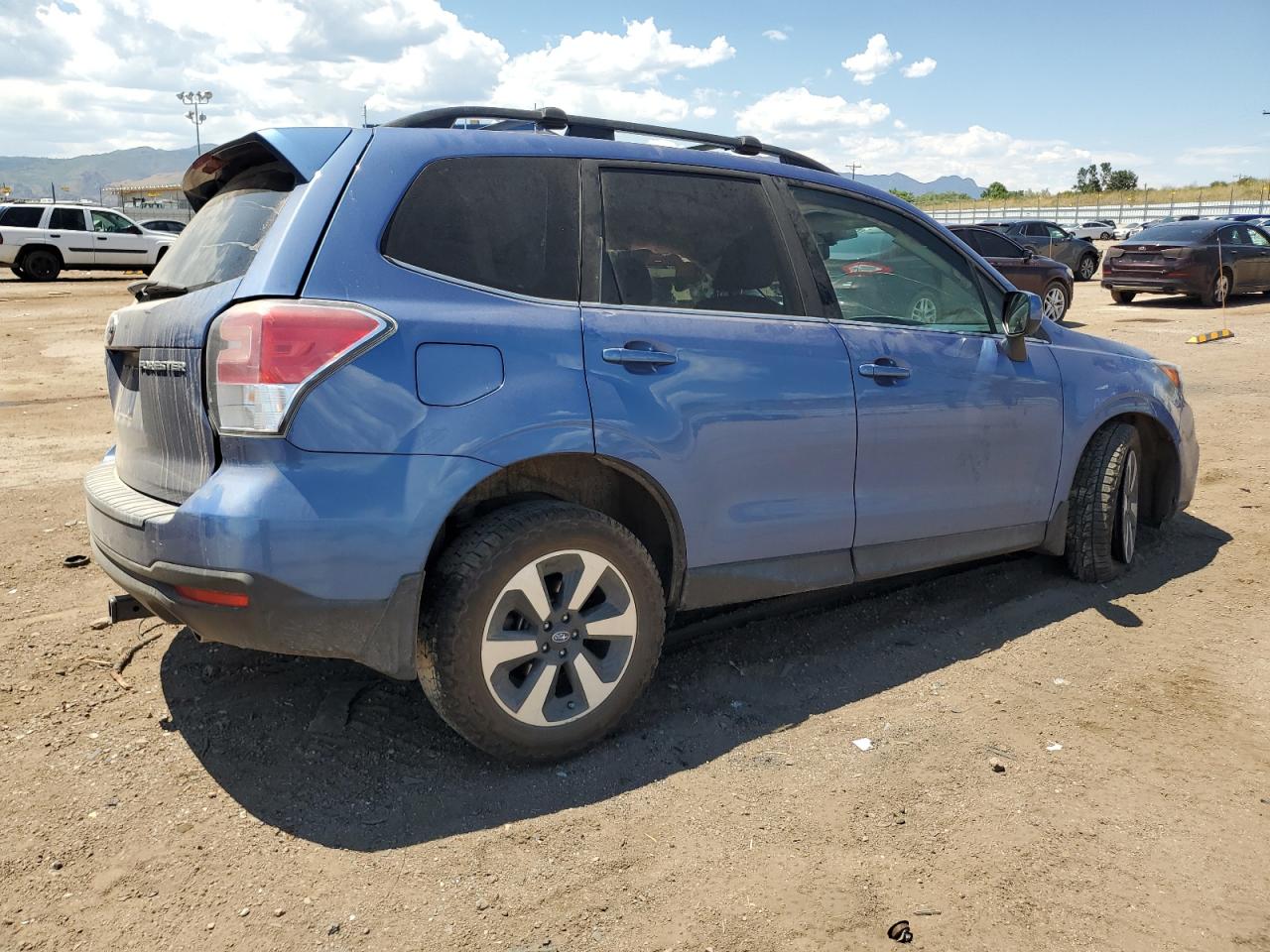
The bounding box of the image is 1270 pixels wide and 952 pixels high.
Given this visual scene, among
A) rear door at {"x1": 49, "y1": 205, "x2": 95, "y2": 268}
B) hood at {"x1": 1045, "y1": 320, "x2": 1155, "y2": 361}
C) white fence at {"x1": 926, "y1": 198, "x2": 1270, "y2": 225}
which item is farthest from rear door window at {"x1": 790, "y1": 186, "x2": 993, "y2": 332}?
white fence at {"x1": 926, "y1": 198, "x2": 1270, "y2": 225}

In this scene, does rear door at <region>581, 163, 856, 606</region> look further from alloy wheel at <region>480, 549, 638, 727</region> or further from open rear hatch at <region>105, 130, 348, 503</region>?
open rear hatch at <region>105, 130, 348, 503</region>

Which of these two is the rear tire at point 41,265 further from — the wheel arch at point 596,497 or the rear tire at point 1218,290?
the wheel arch at point 596,497

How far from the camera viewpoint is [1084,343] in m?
4.79

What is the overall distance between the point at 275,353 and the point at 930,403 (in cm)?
242

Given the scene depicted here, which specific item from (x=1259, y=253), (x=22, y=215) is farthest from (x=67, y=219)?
(x=1259, y=253)

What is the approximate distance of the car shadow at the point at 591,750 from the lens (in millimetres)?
3014

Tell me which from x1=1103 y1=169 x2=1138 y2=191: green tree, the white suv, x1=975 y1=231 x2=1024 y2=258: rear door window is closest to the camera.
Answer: x1=975 y1=231 x2=1024 y2=258: rear door window

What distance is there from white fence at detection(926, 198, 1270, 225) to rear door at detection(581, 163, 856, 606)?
190 ft

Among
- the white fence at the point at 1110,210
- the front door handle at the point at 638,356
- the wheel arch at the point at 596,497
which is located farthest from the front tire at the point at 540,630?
the white fence at the point at 1110,210

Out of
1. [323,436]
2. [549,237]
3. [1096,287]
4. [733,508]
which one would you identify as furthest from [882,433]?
[1096,287]

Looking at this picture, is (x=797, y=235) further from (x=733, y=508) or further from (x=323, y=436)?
(x=323, y=436)

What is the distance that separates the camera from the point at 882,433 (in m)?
3.82

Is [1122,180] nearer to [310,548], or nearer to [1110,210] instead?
[1110,210]

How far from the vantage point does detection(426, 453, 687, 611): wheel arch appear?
10.3ft
